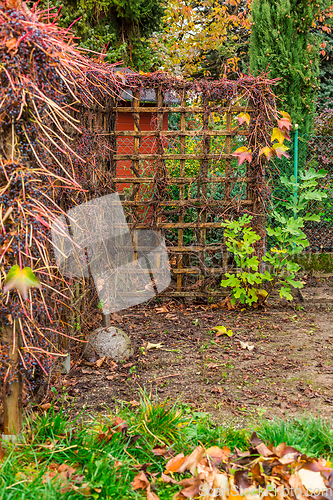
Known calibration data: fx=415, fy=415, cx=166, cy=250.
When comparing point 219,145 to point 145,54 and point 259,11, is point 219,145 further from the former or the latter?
point 145,54

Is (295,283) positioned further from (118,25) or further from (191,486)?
(118,25)

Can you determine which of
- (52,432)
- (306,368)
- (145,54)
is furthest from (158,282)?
(145,54)

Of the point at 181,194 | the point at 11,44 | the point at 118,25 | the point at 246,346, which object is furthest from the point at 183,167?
the point at 118,25

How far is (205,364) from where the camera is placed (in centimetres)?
312

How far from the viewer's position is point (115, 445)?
6.09ft

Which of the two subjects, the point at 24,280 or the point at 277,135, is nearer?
the point at 24,280

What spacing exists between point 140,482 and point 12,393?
2.39 ft

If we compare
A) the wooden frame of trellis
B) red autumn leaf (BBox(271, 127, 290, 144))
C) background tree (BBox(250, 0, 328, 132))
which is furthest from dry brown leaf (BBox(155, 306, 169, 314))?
background tree (BBox(250, 0, 328, 132))

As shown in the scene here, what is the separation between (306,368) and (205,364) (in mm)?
742

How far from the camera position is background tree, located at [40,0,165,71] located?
8312mm

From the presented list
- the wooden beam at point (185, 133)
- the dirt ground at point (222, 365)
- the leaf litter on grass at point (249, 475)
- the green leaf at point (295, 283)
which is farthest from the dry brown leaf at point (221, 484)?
the wooden beam at point (185, 133)

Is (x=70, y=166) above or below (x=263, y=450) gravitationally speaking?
above

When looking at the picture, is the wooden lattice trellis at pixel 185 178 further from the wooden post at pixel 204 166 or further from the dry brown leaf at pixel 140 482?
the dry brown leaf at pixel 140 482

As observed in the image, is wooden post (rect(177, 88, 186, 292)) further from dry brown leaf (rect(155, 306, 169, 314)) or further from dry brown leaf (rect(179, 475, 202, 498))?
dry brown leaf (rect(179, 475, 202, 498))
